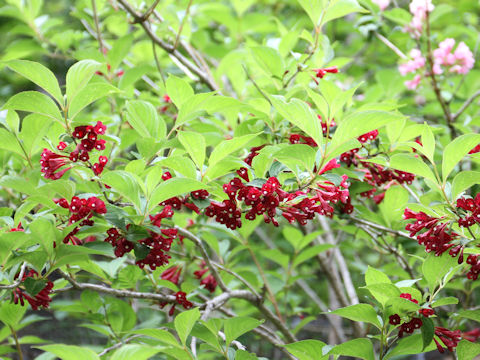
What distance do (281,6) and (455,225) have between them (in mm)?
3353

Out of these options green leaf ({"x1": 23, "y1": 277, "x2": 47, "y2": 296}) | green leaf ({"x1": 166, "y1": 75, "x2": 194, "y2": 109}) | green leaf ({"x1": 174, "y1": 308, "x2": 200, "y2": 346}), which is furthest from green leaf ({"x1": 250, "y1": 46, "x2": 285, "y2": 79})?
green leaf ({"x1": 23, "y1": 277, "x2": 47, "y2": 296})

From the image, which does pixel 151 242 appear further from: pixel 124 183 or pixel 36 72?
→ pixel 36 72

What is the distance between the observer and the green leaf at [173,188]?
1.16 metres

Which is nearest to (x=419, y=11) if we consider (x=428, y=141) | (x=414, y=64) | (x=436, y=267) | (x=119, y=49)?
(x=414, y=64)

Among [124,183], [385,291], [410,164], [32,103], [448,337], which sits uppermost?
[32,103]

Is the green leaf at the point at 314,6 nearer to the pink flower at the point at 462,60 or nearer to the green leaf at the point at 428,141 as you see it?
the green leaf at the point at 428,141

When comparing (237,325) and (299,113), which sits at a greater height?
(299,113)

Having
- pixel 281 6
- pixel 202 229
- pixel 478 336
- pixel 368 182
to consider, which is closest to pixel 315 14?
pixel 368 182

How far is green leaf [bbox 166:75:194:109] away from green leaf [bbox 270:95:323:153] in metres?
0.34

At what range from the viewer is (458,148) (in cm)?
130

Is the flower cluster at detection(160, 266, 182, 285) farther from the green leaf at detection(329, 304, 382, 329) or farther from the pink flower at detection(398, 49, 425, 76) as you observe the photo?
the pink flower at detection(398, 49, 425, 76)

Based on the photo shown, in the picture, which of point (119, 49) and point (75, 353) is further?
point (119, 49)

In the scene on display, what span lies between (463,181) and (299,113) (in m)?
0.46

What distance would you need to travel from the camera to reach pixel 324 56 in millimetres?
2072
